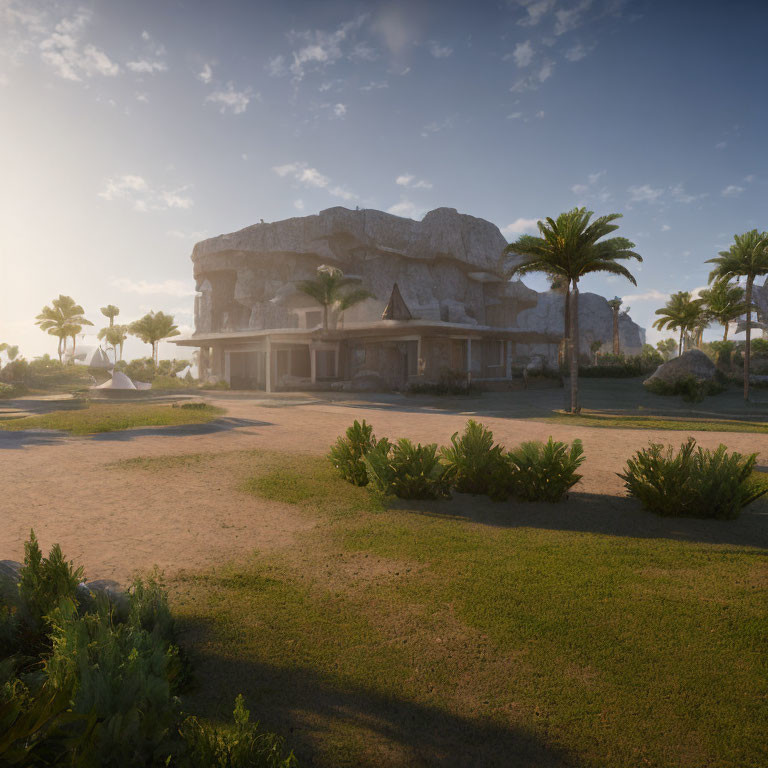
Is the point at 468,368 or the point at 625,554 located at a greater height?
the point at 468,368

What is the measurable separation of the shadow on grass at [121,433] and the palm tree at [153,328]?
43.8m

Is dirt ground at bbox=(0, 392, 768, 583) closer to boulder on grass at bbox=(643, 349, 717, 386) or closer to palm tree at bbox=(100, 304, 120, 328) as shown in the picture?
boulder on grass at bbox=(643, 349, 717, 386)

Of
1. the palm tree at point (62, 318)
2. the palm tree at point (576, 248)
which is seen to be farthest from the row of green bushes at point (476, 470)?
the palm tree at point (62, 318)

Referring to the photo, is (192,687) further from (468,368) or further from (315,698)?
(468,368)

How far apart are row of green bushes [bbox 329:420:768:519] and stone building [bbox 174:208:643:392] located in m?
26.7

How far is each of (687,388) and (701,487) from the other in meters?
23.2

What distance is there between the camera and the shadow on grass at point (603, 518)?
5.80 m

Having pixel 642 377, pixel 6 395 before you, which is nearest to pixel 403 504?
pixel 6 395

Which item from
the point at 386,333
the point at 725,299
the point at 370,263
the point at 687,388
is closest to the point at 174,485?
the point at 386,333

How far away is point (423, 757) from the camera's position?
2592 millimetres

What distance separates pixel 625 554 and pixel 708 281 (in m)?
28.2

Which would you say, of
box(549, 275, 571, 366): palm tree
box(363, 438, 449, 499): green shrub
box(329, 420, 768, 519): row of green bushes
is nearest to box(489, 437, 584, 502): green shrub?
box(329, 420, 768, 519): row of green bushes

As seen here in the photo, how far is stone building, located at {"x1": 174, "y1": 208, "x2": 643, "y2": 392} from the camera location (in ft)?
119

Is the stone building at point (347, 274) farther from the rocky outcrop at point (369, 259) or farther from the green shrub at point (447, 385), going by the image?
the green shrub at point (447, 385)
